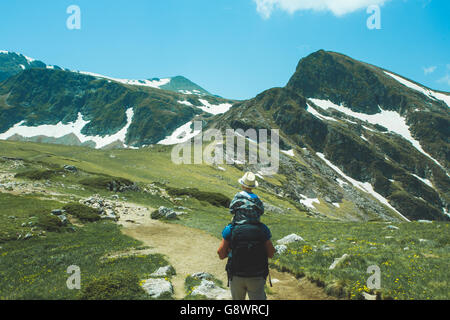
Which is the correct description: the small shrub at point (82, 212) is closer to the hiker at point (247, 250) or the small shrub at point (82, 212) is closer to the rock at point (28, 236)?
the rock at point (28, 236)

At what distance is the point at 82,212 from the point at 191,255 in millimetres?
13518

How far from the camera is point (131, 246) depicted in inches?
704

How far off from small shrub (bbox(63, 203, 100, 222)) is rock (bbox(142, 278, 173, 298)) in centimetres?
1634

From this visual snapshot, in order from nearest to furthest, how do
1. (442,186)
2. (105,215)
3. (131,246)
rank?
(131,246) < (105,215) < (442,186)

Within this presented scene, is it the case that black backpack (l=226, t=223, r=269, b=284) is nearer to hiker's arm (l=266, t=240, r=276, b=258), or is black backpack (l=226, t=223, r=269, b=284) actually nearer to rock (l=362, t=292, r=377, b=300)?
hiker's arm (l=266, t=240, r=276, b=258)

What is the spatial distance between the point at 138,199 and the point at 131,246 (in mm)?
21049

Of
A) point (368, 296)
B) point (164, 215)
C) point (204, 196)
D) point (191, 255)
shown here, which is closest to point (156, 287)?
point (191, 255)

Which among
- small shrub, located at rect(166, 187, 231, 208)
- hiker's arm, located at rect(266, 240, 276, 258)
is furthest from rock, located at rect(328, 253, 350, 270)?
small shrub, located at rect(166, 187, 231, 208)

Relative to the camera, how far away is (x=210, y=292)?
397 inches

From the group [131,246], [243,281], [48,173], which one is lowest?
[131,246]

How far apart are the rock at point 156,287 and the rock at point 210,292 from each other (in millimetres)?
1088

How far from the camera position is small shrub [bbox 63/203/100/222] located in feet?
78.4
